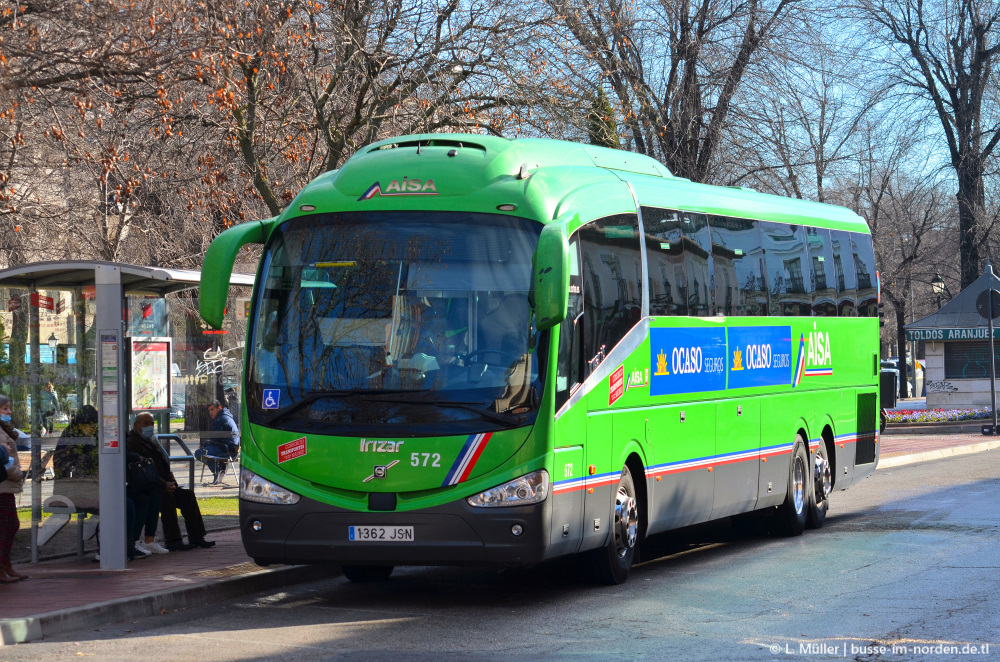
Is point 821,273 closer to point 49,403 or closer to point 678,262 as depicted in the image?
point 678,262

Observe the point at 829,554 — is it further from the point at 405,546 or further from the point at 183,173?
the point at 183,173

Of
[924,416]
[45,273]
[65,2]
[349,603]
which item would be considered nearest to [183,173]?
[65,2]

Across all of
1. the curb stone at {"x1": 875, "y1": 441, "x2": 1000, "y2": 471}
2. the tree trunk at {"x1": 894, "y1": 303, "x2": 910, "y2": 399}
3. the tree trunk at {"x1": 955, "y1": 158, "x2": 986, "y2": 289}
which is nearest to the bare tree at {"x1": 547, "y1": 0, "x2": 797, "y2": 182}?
the curb stone at {"x1": 875, "y1": 441, "x2": 1000, "y2": 471}

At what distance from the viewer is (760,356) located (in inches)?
547

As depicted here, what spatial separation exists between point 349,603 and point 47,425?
404 centimetres

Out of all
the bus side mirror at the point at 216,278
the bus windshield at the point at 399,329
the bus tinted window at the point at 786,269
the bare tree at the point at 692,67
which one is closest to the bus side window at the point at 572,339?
the bus windshield at the point at 399,329

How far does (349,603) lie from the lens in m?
10.3

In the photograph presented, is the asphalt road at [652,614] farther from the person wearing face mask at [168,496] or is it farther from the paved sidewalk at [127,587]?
the person wearing face mask at [168,496]

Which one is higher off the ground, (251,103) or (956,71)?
(956,71)

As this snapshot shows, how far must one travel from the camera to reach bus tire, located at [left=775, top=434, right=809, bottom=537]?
47.9 ft

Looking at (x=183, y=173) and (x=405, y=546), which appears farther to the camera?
(x=183, y=173)

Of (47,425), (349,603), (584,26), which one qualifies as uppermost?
(584,26)

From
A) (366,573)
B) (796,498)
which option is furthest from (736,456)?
(366,573)

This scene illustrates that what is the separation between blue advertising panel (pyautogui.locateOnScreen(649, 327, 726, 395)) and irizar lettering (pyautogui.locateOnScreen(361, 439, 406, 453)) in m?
2.89
